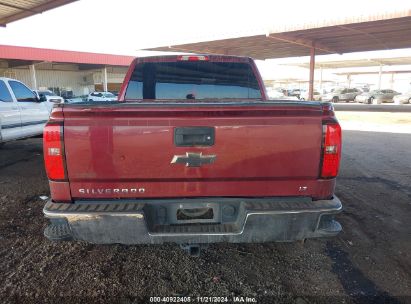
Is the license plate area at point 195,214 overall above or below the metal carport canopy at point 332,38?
below

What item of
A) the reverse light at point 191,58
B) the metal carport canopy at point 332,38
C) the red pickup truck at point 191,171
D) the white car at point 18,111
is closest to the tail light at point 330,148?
the red pickup truck at point 191,171

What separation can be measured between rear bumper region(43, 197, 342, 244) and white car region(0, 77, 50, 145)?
702 centimetres

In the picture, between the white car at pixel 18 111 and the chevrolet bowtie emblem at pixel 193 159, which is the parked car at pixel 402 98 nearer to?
the white car at pixel 18 111

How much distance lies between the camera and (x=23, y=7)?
44.5 ft

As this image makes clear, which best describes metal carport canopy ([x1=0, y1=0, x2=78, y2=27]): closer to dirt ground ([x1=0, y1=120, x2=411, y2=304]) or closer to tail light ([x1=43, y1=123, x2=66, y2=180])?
dirt ground ([x1=0, y1=120, x2=411, y2=304])

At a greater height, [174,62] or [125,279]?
[174,62]

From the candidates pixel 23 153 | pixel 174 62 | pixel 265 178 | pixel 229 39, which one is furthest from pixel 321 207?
pixel 229 39

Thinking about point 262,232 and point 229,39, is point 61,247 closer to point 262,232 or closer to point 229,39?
point 262,232

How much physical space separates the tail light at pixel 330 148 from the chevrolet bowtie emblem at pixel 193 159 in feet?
2.98

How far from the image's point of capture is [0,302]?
9.16ft

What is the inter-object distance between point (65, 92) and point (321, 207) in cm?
4388

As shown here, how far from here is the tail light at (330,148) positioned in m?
2.67

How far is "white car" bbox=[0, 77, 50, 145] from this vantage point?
8461 mm

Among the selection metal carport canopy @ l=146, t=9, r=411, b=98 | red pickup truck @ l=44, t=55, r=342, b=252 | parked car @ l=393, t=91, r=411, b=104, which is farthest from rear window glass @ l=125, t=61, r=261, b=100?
parked car @ l=393, t=91, r=411, b=104
